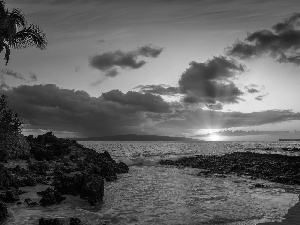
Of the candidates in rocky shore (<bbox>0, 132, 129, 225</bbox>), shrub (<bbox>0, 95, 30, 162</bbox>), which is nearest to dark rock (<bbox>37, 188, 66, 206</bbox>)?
rocky shore (<bbox>0, 132, 129, 225</bbox>)

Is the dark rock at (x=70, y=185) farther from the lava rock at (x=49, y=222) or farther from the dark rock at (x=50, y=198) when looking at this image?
the lava rock at (x=49, y=222)

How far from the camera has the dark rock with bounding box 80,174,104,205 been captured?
→ 16.9 meters

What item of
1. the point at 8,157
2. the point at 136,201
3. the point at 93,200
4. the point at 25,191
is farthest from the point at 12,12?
the point at 136,201

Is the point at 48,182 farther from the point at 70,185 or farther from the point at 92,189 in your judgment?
the point at 92,189

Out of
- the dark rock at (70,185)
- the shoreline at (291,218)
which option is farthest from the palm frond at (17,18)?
the shoreline at (291,218)

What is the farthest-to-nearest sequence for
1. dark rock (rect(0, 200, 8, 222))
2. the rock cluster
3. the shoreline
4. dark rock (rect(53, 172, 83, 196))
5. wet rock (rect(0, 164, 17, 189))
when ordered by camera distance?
the rock cluster, dark rock (rect(53, 172, 83, 196)), wet rock (rect(0, 164, 17, 189)), the shoreline, dark rock (rect(0, 200, 8, 222))

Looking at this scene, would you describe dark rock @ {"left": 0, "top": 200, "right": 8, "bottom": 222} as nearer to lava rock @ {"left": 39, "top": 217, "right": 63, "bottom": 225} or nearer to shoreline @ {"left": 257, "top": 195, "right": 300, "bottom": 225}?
lava rock @ {"left": 39, "top": 217, "right": 63, "bottom": 225}

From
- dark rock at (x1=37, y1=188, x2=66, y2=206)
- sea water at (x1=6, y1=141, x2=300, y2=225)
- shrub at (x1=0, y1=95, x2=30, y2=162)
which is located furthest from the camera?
shrub at (x1=0, y1=95, x2=30, y2=162)

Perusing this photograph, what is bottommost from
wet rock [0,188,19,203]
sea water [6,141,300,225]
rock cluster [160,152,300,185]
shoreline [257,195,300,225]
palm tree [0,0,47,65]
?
rock cluster [160,152,300,185]

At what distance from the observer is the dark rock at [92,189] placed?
16.9 meters

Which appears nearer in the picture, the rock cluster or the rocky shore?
the rocky shore

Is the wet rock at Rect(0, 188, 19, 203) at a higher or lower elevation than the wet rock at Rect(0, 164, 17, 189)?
lower

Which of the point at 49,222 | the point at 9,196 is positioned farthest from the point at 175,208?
the point at 9,196

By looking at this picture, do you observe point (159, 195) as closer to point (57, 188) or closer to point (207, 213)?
point (207, 213)
